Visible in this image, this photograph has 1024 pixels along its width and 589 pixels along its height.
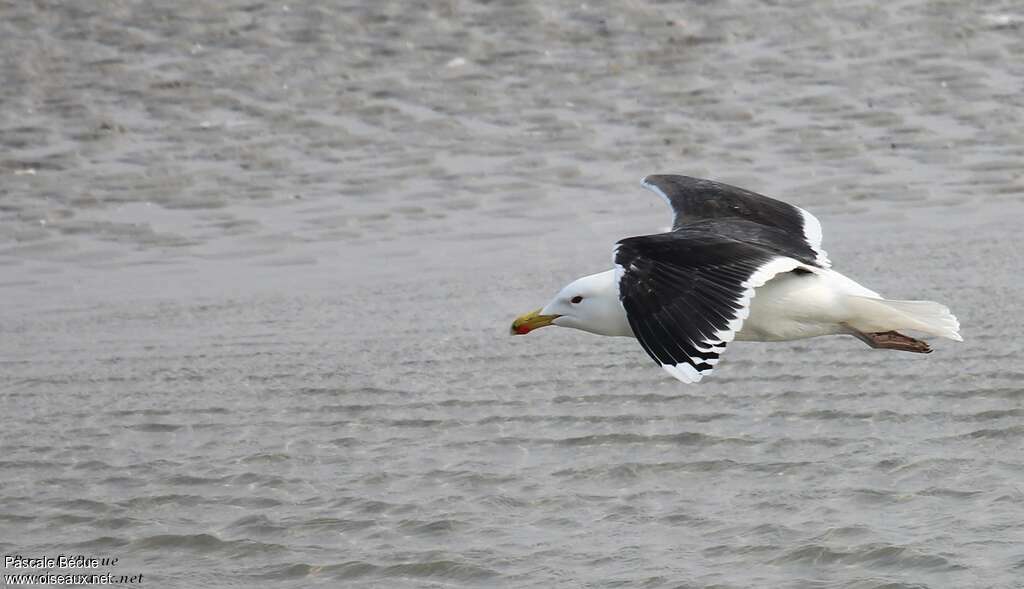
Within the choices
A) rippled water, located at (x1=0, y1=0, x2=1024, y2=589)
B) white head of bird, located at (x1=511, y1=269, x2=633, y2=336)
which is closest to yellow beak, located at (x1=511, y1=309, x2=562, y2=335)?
white head of bird, located at (x1=511, y1=269, x2=633, y2=336)

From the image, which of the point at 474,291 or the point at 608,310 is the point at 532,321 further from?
the point at 474,291

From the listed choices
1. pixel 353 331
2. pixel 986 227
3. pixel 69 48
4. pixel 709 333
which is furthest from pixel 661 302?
pixel 69 48

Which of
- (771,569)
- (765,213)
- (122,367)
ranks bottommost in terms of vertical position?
(122,367)

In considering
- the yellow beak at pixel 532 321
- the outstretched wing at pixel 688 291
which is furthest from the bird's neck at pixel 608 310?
the outstretched wing at pixel 688 291

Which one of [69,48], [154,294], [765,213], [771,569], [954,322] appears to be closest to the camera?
[954,322]

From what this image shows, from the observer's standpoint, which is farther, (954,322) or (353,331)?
(353,331)

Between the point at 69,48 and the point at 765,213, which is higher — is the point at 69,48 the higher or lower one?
the lower one

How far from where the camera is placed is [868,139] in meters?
15.0

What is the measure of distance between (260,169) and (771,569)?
8053 millimetres

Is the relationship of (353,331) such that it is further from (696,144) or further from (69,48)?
(69,48)

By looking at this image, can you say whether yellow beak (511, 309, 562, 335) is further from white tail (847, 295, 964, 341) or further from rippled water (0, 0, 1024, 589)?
white tail (847, 295, 964, 341)

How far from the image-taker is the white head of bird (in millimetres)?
8039

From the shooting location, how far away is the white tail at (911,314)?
7.68 meters

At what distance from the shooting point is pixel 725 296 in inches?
278
